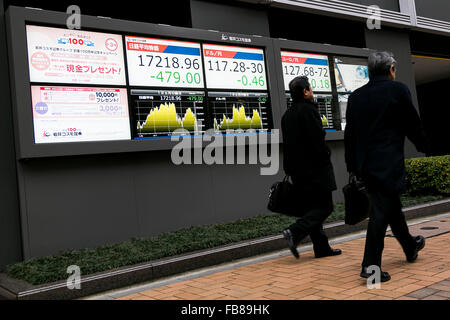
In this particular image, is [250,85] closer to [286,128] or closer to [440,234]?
[286,128]

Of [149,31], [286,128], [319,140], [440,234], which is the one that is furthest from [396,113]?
[149,31]

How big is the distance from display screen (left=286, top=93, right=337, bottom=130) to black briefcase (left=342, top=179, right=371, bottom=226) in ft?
13.7

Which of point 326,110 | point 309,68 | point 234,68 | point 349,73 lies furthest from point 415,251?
point 349,73

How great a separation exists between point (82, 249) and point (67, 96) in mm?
1895

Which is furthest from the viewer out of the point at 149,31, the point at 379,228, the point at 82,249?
the point at 149,31

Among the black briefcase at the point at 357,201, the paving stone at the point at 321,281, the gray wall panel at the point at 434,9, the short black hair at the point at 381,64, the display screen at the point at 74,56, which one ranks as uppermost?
the gray wall panel at the point at 434,9

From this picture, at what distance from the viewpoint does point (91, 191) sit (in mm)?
5621

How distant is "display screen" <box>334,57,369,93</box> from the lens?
337 inches

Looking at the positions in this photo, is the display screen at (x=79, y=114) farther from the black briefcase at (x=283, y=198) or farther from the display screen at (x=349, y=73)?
the display screen at (x=349, y=73)

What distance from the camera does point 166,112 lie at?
6277 millimetres

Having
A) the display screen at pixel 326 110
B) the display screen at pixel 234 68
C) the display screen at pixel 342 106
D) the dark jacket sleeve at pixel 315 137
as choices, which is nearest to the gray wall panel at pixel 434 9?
the display screen at pixel 342 106

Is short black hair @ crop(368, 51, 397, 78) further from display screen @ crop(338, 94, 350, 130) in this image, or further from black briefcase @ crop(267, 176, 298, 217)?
display screen @ crop(338, 94, 350, 130)

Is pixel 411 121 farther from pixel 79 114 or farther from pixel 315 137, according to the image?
pixel 79 114

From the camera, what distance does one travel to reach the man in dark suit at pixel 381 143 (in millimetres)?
3688
